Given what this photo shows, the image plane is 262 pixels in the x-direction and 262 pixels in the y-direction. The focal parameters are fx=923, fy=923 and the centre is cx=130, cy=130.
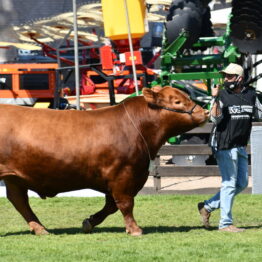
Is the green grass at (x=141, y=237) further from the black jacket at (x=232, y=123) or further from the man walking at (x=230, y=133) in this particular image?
the black jacket at (x=232, y=123)

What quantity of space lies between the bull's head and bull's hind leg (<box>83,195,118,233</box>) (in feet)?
3.73

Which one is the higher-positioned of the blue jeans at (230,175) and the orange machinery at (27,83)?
the blue jeans at (230,175)

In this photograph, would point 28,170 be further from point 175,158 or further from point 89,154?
point 175,158

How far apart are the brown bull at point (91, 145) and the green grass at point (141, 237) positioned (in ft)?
1.45

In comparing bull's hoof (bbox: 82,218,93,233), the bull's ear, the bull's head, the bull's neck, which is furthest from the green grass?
the bull's ear

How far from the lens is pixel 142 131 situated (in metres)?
10.1

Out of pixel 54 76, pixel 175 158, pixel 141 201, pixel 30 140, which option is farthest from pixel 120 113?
pixel 54 76

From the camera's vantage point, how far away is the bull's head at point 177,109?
33.2ft

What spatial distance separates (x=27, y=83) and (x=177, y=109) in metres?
14.0

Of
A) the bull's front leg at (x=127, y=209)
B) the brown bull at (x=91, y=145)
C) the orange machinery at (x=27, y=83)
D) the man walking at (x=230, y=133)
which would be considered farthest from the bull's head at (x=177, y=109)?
the orange machinery at (x=27, y=83)

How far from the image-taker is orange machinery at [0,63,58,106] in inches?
927

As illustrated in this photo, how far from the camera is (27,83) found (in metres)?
23.7

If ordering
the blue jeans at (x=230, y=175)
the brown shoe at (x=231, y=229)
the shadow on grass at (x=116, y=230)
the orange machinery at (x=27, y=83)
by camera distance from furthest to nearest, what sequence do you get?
the orange machinery at (x=27, y=83)
the shadow on grass at (x=116, y=230)
the brown shoe at (x=231, y=229)
the blue jeans at (x=230, y=175)

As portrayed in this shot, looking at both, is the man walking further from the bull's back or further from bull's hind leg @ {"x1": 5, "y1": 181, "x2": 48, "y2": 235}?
bull's hind leg @ {"x1": 5, "y1": 181, "x2": 48, "y2": 235}
